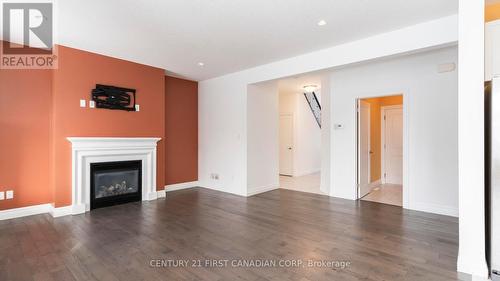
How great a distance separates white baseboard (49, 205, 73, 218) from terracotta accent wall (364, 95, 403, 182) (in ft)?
21.6

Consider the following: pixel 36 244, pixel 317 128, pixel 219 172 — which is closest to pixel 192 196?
pixel 219 172

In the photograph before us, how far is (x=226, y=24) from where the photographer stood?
334cm

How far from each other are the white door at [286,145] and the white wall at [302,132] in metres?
0.16

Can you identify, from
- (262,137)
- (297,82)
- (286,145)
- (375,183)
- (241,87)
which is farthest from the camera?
(286,145)

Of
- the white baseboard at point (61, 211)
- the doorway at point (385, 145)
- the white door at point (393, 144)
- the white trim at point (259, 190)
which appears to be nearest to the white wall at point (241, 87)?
the white trim at point (259, 190)

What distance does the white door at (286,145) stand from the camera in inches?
342

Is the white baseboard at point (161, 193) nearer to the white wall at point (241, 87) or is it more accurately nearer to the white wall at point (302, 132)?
the white wall at point (241, 87)

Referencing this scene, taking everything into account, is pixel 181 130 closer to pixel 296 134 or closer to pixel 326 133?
pixel 326 133

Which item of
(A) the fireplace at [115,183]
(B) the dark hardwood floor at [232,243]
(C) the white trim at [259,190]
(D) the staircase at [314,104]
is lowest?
(B) the dark hardwood floor at [232,243]

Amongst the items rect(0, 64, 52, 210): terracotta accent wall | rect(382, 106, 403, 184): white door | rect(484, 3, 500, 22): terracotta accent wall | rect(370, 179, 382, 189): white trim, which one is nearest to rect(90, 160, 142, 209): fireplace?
rect(0, 64, 52, 210): terracotta accent wall

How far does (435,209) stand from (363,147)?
5.61 feet

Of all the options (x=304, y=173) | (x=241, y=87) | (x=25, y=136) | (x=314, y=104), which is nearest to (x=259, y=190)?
(x=241, y=87)

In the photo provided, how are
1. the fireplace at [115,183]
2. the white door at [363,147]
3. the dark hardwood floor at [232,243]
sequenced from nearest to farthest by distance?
the dark hardwood floor at [232,243] → the fireplace at [115,183] → the white door at [363,147]

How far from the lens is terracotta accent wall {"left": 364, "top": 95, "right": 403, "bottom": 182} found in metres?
6.35
